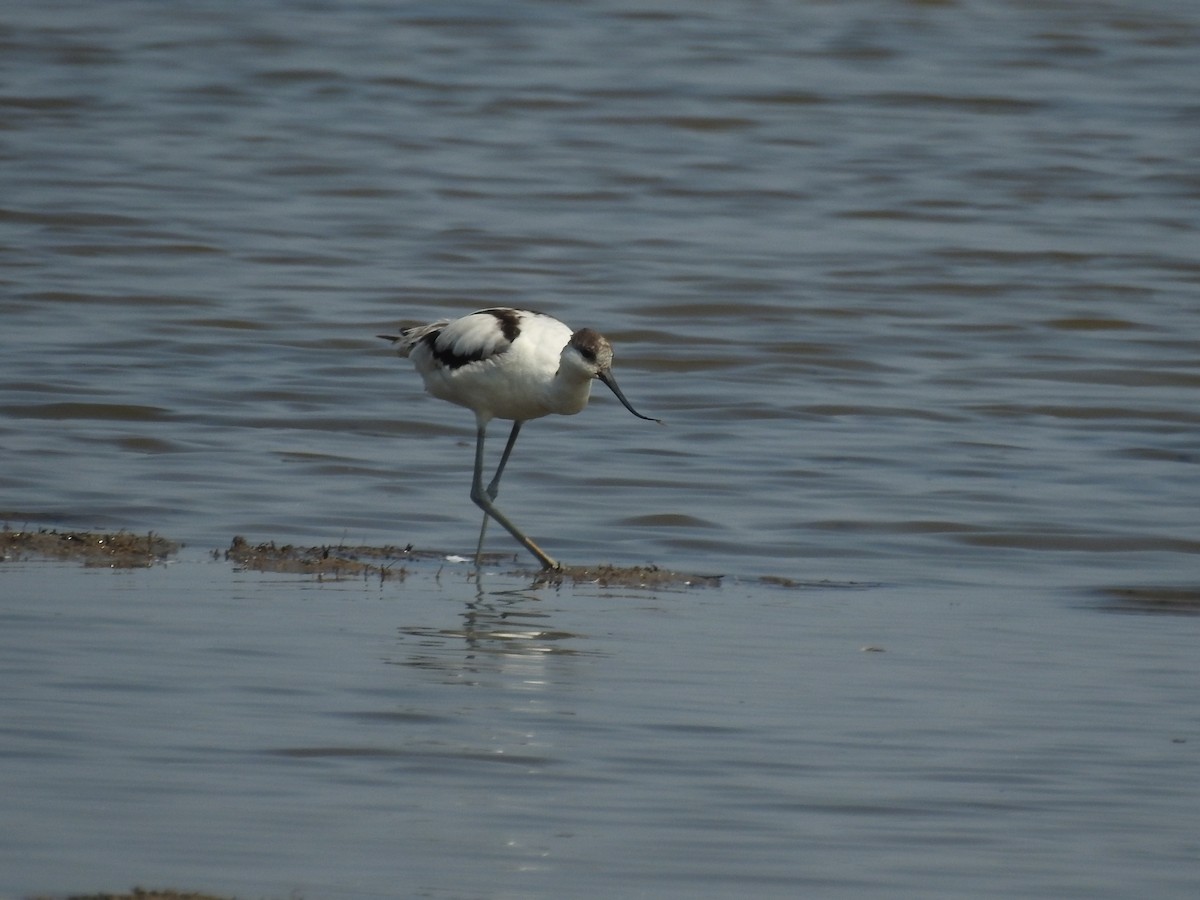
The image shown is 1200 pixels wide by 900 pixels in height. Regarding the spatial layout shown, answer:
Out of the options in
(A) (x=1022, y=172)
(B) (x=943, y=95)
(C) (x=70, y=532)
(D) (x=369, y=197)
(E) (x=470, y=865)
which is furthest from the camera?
(B) (x=943, y=95)

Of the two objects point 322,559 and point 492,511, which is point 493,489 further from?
point 322,559

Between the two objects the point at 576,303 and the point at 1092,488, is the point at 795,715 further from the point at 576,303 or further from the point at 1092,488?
the point at 576,303

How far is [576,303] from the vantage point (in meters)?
14.6

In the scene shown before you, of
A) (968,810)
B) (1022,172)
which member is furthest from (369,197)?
(968,810)

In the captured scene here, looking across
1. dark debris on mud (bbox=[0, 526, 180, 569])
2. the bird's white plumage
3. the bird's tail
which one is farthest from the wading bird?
dark debris on mud (bbox=[0, 526, 180, 569])

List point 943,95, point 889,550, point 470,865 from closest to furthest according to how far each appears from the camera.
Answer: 1. point 470,865
2. point 889,550
3. point 943,95

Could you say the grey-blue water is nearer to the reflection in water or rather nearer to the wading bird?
the reflection in water

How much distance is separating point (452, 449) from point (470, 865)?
626 cm

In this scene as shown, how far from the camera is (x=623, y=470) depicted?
9.95 meters

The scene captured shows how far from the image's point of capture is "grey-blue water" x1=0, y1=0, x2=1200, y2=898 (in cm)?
454

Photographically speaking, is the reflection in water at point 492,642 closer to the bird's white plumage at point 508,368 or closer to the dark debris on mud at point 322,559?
the dark debris on mud at point 322,559

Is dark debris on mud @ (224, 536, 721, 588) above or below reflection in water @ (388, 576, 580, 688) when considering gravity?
below

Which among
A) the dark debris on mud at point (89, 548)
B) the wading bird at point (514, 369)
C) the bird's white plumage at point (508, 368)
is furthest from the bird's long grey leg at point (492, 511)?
the dark debris on mud at point (89, 548)

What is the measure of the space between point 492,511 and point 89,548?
64.1 inches
